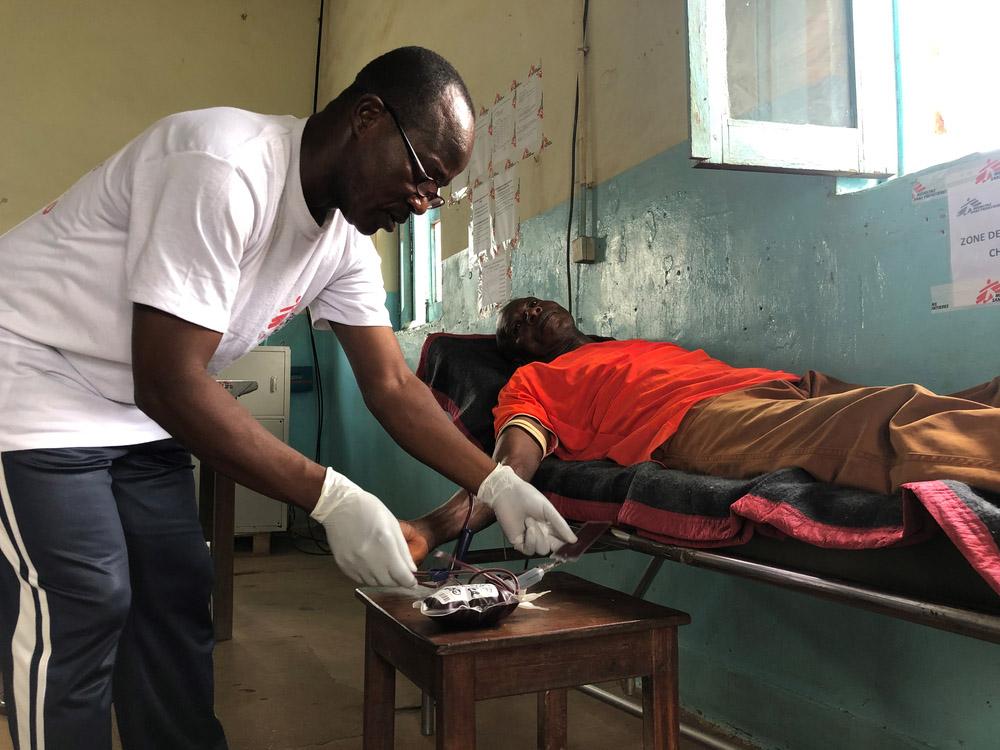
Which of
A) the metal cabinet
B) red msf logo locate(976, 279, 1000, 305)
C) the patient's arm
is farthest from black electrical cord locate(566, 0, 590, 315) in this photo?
the metal cabinet

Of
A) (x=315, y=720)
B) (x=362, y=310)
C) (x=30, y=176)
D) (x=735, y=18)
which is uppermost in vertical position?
(x=30, y=176)

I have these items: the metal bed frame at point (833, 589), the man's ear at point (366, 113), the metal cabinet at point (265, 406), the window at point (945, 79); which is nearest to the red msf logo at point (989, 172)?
the window at point (945, 79)

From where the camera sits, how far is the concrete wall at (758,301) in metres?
1.49

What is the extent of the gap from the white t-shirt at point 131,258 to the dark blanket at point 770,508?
640mm

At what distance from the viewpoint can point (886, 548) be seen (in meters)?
0.94

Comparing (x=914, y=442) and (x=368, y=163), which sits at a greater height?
(x=368, y=163)

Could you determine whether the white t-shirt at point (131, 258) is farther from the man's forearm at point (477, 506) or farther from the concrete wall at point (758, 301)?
the concrete wall at point (758, 301)

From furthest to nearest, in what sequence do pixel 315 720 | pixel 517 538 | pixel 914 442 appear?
pixel 315 720
pixel 517 538
pixel 914 442

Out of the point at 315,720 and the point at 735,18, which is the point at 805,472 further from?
the point at 315,720

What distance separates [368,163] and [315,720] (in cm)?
141

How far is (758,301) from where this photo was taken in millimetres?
1879

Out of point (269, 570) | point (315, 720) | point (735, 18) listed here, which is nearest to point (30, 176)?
point (269, 570)

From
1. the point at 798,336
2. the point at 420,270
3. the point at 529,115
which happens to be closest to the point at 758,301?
the point at 798,336

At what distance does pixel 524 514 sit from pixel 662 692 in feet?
1.06
